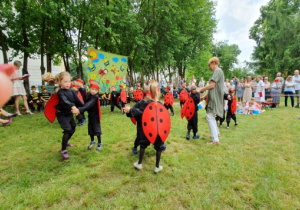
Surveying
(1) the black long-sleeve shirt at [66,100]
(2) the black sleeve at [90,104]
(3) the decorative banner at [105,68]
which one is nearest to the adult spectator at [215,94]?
(2) the black sleeve at [90,104]

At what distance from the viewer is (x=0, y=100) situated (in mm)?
751

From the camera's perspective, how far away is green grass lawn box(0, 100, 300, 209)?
2.34m

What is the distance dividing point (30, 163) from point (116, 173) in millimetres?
2013

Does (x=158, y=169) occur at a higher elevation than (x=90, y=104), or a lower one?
lower

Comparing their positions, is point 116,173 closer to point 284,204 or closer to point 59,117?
point 59,117

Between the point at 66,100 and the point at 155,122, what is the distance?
2.09m

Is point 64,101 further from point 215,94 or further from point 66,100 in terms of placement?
point 215,94

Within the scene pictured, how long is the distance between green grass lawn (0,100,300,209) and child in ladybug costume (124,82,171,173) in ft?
1.78

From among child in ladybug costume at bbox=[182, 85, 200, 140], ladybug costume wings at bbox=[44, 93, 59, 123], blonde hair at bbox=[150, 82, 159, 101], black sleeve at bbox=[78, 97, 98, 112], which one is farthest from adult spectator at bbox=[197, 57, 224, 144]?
ladybug costume wings at bbox=[44, 93, 59, 123]

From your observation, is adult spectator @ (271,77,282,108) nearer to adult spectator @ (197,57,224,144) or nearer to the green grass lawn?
the green grass lawn

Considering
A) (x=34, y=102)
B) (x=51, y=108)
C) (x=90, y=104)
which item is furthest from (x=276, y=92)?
(x=34, y=102)

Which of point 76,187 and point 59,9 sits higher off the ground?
point 59,9

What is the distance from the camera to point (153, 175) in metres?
3.01

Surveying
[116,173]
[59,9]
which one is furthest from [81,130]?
[59,9]
